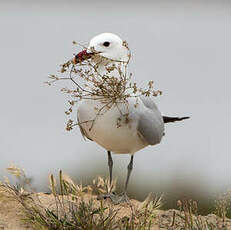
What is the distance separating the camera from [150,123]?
394 cm

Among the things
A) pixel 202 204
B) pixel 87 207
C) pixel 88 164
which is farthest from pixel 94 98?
pixel 88 164

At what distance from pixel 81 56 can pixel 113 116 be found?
0.46m

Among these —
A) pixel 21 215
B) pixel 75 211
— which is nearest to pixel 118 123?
pixel 75 211

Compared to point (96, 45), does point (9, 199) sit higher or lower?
lower

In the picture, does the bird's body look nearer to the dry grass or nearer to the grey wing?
the grey wing

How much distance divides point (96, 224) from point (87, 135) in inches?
40.3

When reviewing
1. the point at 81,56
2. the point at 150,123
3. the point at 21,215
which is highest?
the point at 81,56

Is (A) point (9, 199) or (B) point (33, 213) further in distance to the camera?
(A) point (9, 199)

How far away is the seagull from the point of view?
12.3 feet

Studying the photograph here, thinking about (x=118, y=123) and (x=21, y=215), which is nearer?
(x=21, y=215)

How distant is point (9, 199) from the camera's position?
3.56 meters

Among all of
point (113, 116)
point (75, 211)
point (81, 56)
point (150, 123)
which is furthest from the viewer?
point (150, 123)

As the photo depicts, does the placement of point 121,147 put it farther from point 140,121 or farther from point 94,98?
point 94,98

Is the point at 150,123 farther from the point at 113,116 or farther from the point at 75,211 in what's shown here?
the point at 75,211
